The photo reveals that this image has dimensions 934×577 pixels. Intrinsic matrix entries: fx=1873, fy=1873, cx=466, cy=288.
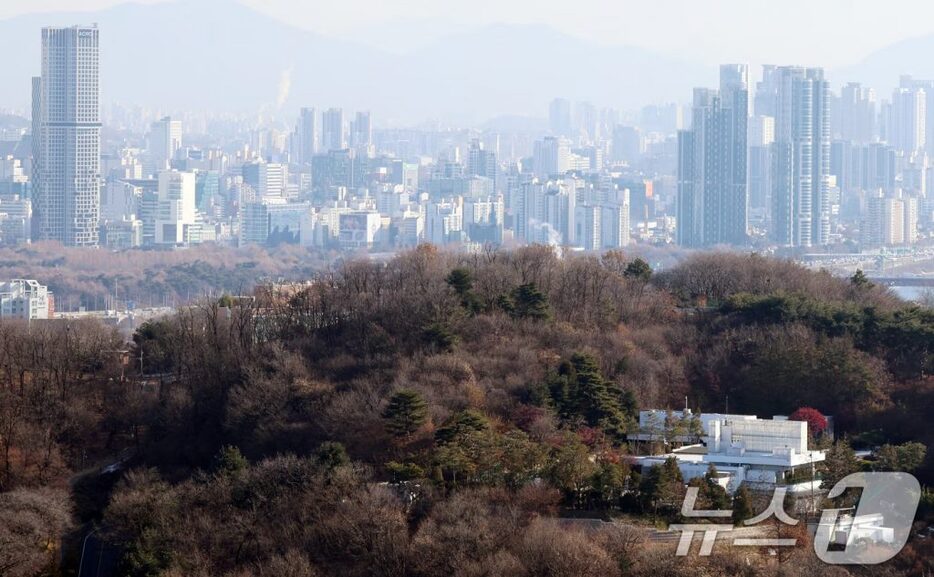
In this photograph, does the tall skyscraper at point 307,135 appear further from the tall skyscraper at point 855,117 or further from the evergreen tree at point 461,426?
the evergreen tree at point 461,426

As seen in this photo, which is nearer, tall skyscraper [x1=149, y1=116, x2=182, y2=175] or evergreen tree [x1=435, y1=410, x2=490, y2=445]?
evergreen tree [x1=435, y1=410, x2=490, y2=445]

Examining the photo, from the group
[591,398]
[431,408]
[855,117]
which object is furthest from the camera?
[855,117]

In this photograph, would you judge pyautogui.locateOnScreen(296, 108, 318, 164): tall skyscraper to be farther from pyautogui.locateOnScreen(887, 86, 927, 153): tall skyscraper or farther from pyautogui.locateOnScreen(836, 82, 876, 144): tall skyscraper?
pyautogui.locateOnScreen(887, 86, 927, 153): tall skyscraper

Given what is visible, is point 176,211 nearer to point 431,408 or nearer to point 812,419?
point 431,408

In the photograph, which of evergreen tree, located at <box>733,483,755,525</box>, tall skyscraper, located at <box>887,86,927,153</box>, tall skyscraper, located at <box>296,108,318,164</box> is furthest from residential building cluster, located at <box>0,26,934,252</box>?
evergreen tree, located at <box>733,483,755,525</box>

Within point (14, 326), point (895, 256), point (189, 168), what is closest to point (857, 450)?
point (14, 326)

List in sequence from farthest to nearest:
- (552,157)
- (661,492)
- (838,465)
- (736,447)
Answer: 1. (552,157)
2. (736,447)
3. (838,465)
4. (661,492)

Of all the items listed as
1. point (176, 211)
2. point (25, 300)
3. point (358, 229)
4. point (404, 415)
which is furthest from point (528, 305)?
point (176, 211)
